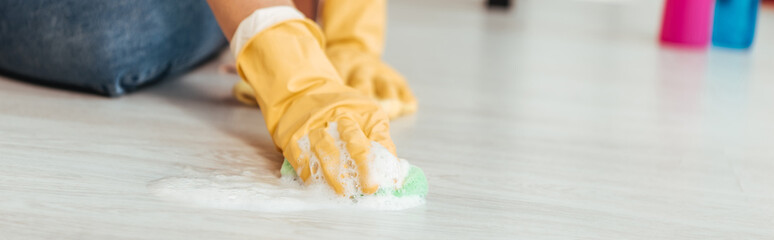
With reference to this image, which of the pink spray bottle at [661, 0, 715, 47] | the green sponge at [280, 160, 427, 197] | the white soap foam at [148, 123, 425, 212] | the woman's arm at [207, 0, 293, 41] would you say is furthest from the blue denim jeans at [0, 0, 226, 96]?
the pink spray bottle at [661, 0, 715, 47]

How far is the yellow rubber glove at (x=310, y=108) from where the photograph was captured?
2.66 ft

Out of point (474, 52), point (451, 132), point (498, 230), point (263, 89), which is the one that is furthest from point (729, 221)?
point (474, 52)

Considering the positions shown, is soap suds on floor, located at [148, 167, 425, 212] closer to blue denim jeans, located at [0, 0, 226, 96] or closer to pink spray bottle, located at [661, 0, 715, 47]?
blue denim jeans, located at [0, 0, 226, 96]

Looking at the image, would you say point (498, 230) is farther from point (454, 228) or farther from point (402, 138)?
point (402, 138)

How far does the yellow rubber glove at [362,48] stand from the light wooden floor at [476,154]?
5 centimetres

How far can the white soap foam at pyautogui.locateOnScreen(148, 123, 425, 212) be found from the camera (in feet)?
2.55

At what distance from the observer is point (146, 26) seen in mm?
1148

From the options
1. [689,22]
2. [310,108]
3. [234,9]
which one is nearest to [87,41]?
[234,9]

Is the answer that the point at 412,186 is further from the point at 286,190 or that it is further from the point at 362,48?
the point at 362,48

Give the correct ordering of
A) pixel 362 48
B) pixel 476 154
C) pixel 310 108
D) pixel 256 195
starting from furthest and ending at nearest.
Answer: pixel 362 48 < pixel 476 154 < pixel 310 108 < pixel 256 195

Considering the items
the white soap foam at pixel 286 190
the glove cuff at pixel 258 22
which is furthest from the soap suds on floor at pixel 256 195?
the glove cuff at pixel 258 22

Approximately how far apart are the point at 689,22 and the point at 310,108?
1548 mm

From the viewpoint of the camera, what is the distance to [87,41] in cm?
111

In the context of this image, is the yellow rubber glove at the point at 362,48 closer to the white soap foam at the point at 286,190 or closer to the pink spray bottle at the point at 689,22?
the white soap foam at the point at 286,190
